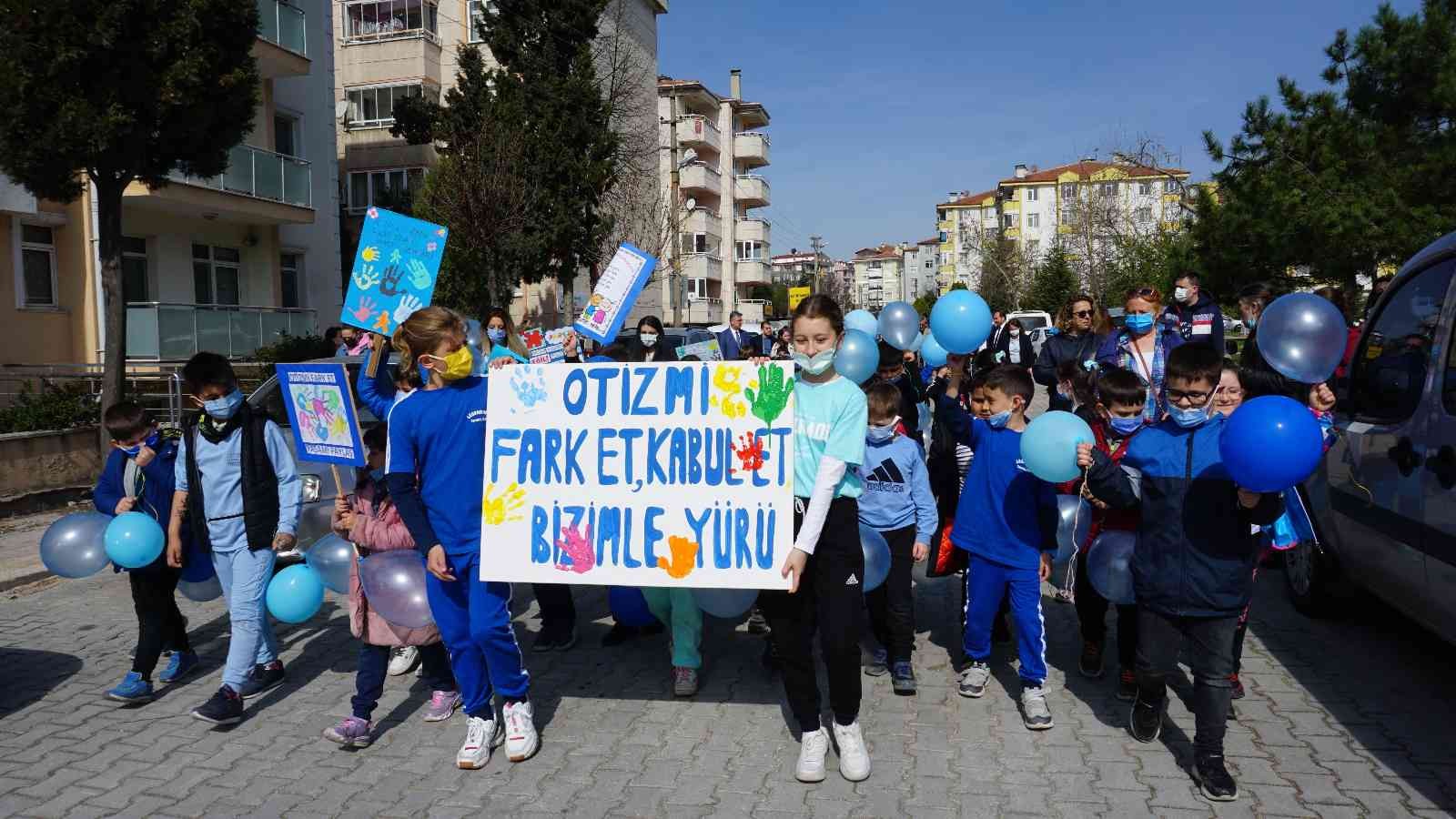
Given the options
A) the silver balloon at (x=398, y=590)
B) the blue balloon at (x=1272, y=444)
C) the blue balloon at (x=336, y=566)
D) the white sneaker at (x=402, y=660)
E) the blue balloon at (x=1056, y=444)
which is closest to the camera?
the blue balloon at (x=1272, y=444)

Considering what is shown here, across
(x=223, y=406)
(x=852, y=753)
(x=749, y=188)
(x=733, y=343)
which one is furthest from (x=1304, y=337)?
(x=749, y=188)

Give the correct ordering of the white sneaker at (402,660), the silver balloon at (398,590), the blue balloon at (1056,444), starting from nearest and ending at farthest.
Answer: the blue balloon at (1056,444), the silver balloon at (398,590), the white sneaker at (402,660)

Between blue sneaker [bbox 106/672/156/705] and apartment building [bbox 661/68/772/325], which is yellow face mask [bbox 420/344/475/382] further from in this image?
apartment building [bbox 661/68/772/325]

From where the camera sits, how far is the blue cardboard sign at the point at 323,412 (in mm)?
4914

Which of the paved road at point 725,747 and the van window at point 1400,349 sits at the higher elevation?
the van window at point 1400,349

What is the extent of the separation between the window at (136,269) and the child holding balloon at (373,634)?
52.9ft

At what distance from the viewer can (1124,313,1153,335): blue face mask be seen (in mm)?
6242

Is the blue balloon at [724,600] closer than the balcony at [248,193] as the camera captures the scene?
Yes

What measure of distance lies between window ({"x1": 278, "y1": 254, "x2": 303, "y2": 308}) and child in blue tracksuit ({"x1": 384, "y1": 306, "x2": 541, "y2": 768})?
65.8 feet

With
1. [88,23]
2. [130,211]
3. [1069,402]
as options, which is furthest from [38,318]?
[1069,402]

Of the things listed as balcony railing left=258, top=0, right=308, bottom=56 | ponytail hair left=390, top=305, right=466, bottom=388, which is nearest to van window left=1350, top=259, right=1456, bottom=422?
ponytail hair left=390, top=305, right=466, bottom=388

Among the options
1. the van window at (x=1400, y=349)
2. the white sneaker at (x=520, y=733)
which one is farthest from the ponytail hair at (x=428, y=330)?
the van window at (x=1400, y=349)

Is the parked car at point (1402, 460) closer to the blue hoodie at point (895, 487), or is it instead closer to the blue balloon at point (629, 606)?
the blue hoodie at point (895, 487)

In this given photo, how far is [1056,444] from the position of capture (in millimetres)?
4047
